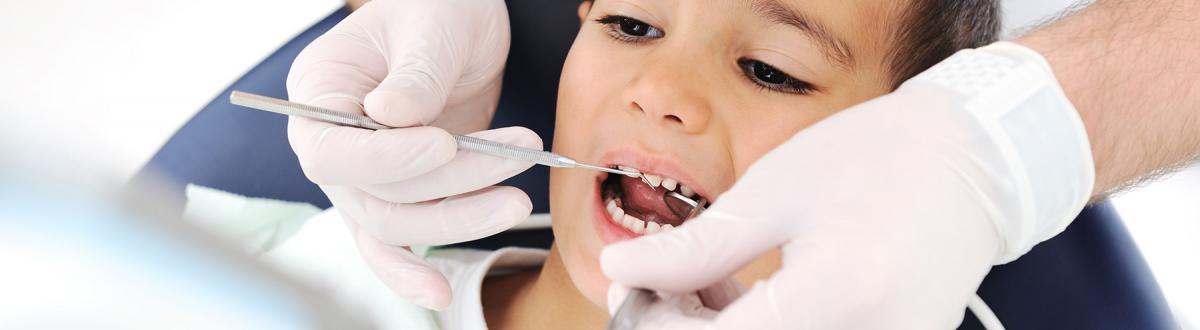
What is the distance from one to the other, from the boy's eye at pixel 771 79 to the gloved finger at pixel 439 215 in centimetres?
31

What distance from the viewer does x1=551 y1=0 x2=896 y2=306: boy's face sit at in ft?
3.70

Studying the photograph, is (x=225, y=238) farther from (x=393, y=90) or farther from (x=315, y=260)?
(x=315, y=260)

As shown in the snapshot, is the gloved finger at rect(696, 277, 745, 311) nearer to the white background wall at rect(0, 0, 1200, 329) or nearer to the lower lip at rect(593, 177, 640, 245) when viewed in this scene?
the lower lip at rect(593, 177, 640, 245)

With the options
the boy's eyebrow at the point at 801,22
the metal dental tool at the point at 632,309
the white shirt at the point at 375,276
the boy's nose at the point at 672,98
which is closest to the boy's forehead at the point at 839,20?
the boy's eyebrow at the point at 801,22

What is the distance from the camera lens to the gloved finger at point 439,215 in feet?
3.72

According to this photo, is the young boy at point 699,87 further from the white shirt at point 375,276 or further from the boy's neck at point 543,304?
the white shirt at point 375,276

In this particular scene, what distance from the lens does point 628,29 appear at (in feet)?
4.20

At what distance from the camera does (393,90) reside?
3.59 feet

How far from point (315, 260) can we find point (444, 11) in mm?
482

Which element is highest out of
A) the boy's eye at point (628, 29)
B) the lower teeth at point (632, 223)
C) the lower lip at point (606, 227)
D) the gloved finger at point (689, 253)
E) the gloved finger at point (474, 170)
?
the gloved finger at point (689, 253)

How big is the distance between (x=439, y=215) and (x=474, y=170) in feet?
0.31

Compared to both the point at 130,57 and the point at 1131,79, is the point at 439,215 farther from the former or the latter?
the point at 130,57

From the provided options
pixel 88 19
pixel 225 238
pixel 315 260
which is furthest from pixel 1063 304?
pixel 88 19

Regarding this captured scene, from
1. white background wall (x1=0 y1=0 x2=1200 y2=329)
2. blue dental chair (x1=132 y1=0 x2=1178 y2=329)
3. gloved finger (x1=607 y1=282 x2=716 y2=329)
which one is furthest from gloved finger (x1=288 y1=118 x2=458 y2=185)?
white background wall (x1=0 y1=0 x2=1200 y2=329)
